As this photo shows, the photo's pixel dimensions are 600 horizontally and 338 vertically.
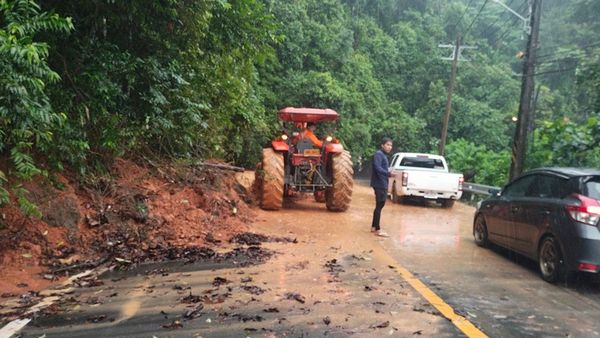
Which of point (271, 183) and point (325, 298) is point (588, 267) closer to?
point (325, 298)

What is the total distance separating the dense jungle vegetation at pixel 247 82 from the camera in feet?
22.4

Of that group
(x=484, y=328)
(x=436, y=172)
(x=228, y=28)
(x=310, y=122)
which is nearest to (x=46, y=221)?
(x=228, y=28)

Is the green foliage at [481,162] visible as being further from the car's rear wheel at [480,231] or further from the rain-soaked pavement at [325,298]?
the rain-soaked pavement at [325,298]

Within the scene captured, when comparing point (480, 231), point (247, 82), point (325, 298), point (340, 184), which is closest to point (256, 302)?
point (325, 298)

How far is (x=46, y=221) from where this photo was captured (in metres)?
7.32

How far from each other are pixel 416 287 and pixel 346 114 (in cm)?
2297

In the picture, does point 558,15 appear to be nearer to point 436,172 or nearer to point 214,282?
point 436,172

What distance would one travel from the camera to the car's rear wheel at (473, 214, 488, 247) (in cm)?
981

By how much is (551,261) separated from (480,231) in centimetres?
293

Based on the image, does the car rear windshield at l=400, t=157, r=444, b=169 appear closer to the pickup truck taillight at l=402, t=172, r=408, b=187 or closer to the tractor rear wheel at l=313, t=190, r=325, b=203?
the pickup truck taillight at l=402, t=172, r=408, b=187

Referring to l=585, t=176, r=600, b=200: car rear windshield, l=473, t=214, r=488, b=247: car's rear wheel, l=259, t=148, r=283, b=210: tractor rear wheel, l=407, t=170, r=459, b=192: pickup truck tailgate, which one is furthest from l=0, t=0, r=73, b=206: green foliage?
l=407, t=170, r=459, b=192: pickup truck tailgate

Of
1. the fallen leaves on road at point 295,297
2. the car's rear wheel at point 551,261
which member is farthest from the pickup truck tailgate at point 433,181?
the fallen leaves on road at point 295,297

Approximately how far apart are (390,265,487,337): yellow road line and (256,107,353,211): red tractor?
5.73 metres

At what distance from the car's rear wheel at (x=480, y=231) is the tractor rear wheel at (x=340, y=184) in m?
3.73
